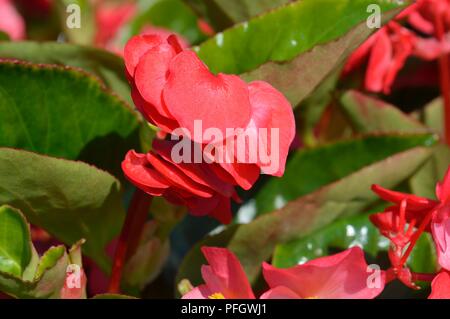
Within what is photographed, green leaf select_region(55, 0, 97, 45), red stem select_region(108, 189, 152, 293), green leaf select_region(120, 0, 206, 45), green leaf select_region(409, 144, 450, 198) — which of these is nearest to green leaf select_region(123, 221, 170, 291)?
red stem select_region(108, 189, 152, 293)

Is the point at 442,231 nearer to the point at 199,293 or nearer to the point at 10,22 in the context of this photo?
the point at 199,293

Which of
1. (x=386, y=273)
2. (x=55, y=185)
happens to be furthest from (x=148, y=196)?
(x=386, y=273)

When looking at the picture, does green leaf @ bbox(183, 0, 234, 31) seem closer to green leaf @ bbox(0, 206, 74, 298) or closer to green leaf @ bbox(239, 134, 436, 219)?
green leaf @ bbox(239, 134, 436, 219)

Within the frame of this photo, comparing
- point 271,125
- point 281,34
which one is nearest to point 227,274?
point 271,125

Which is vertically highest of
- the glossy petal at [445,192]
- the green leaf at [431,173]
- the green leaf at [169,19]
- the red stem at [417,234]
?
the green leaf at [169,19]

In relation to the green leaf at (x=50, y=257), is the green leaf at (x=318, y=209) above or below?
above

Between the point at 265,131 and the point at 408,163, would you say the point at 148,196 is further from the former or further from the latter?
the point at 408,163

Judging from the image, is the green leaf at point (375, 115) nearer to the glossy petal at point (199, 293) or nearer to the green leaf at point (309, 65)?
the green leaf at point (309, 65)

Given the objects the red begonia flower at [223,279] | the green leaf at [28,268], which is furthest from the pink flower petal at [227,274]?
the green leaf at [28,268]
